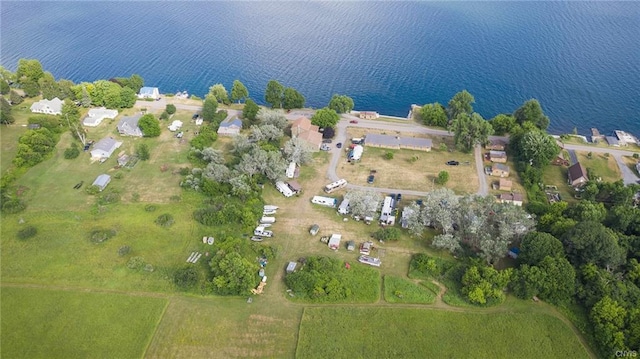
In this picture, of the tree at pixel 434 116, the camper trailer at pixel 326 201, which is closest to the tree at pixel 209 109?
the camper trailer at pixel 326 201

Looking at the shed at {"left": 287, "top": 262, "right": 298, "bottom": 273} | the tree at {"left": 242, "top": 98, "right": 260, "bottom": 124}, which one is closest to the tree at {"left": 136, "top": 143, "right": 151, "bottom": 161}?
the tree at {"left": 242, "top": 98, "right": 260, "bottom": 124}

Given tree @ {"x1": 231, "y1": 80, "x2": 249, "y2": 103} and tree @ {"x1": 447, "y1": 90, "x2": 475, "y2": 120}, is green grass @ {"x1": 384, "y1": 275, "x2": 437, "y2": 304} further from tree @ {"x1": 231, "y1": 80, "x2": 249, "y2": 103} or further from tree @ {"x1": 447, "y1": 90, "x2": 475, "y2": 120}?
tree @ {"x1": 231, "y1": 80, "x2": 249, "y2": 103}

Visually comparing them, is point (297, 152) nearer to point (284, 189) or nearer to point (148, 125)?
point (284, 189)

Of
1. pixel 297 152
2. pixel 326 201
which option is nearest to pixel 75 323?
pixel 326 201

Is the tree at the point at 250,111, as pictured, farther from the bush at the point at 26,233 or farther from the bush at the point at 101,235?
the bush at the point at 26,233

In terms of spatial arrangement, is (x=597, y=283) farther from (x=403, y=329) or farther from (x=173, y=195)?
(x=173, y=195)

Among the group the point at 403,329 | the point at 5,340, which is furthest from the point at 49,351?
the point at 403,329
